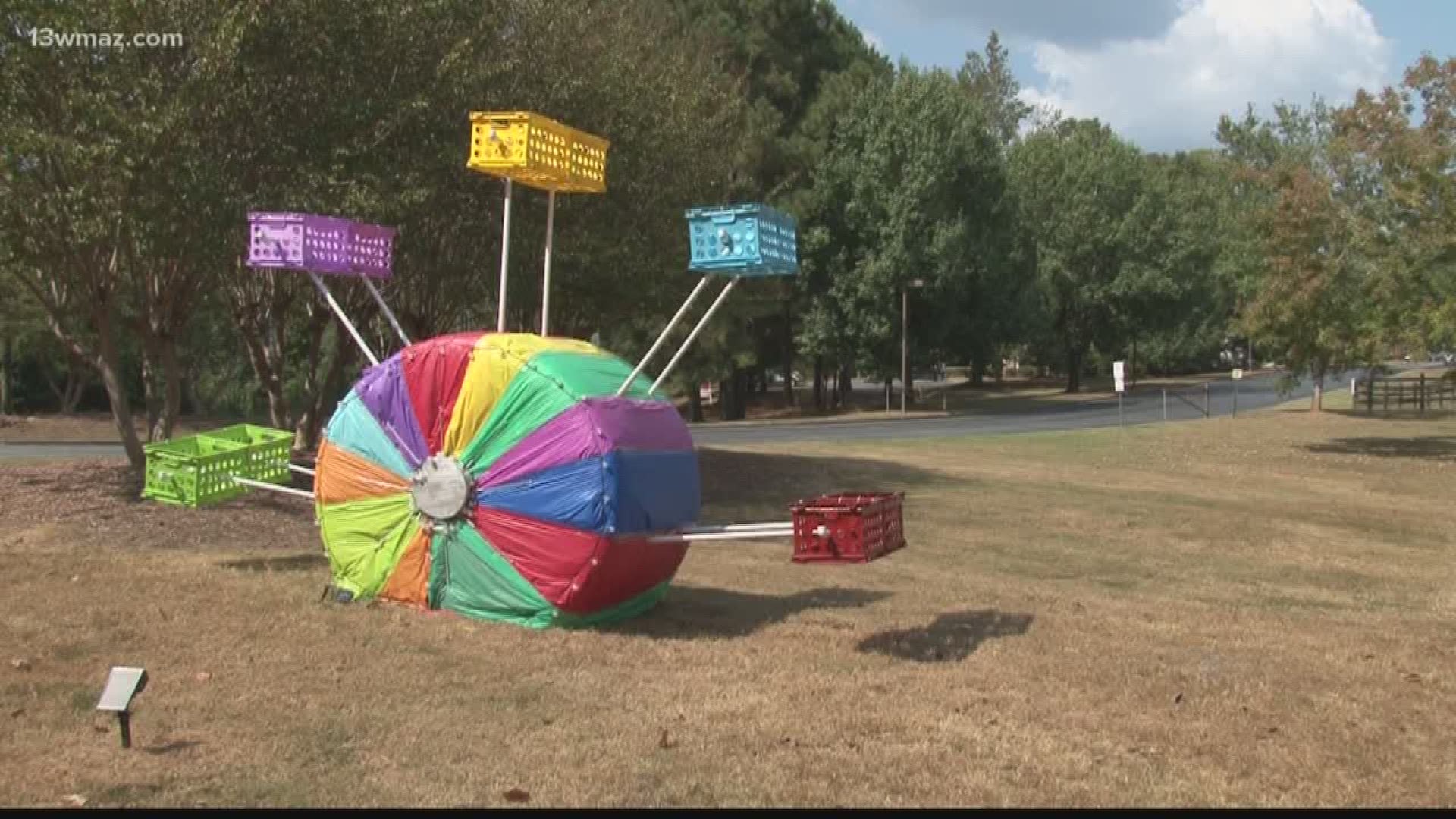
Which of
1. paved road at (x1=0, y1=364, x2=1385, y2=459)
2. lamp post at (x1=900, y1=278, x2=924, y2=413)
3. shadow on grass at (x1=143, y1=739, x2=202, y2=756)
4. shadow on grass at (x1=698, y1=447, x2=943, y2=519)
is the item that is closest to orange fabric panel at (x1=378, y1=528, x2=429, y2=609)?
shadow on grass at (x1=143, y1=739, x2=202, y2=756)

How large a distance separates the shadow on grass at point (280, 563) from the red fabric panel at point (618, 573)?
3.32 metres

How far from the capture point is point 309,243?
33.2 feet

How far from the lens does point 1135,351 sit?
8038 centimetres

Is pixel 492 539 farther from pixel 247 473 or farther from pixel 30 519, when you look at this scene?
pixel 30 519

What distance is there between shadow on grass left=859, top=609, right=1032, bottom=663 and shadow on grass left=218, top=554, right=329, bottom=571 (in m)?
5.05

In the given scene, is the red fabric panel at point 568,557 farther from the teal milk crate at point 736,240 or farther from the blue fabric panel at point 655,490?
the teal milk crate at point 736,240

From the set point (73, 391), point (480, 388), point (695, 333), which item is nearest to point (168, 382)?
point (480, 388)

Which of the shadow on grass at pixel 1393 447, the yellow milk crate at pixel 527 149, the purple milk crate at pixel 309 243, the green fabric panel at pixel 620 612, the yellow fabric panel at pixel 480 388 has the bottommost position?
the green fabric panel at pixel 620 612

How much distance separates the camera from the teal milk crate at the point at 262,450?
35.3 ft

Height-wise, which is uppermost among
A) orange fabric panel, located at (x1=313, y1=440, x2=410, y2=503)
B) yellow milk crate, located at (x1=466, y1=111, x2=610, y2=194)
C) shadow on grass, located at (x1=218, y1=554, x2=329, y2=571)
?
yellow milk crate, located at (x1=466, y1=111, x2=610, y2=194)

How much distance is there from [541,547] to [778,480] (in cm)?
1408

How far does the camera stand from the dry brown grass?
5668mm

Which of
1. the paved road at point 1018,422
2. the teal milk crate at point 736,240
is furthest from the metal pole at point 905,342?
the teal milk crate at point 736,240

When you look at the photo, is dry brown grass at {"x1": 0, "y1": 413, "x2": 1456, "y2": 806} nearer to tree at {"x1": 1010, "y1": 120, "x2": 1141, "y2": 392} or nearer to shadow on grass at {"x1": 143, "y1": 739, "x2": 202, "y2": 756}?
shadow on grass at {"x1": 143, "y1": 739, "x2": 202, "y2": 756}
